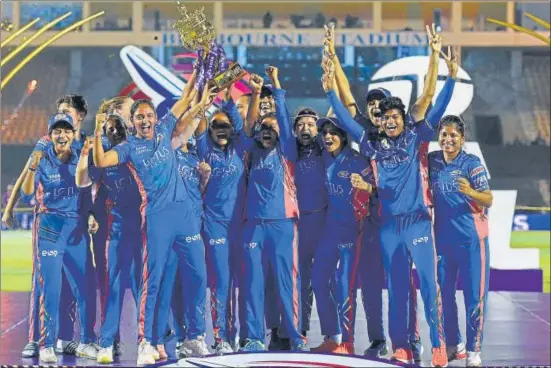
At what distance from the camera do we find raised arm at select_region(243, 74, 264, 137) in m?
8.06

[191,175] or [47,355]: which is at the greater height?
[191,175]

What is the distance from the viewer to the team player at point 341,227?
8102 mm

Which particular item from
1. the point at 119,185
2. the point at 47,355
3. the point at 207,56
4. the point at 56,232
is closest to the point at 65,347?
the point at 47,355

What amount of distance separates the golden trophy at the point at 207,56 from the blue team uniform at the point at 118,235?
0.83m

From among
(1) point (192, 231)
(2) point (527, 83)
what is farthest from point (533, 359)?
(2) point (527, 83)

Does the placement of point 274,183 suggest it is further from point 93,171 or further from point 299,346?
point 93,171

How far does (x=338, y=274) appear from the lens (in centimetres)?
817

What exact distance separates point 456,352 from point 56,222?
2.87 m

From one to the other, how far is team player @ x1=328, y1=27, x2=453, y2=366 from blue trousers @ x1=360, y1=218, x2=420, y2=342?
9.3 inches

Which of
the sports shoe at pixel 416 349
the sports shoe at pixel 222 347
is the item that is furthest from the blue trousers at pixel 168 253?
the sports shoe at pixel 416 349

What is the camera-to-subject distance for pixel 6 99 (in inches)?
566

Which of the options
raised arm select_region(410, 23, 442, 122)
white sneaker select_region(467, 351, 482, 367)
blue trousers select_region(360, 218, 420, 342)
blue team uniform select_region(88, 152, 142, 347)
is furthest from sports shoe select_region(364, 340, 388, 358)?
blue team uniform select_region(88, 152, 142, 347)

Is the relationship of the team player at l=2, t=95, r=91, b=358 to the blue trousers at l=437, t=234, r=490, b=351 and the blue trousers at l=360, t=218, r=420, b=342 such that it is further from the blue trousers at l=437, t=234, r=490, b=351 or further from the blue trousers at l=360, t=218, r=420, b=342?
the blue trousers at l=437, t=234, r=490, b=351

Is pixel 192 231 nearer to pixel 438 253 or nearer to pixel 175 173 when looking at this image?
pixel 175 173
